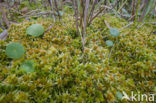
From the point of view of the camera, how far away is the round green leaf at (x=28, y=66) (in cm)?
98

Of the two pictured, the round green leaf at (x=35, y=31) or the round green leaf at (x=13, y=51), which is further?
the round green leaf at (x=35, y=31)

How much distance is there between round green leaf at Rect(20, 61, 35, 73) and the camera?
978 millimetres

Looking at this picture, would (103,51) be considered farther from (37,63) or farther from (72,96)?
(37,63)

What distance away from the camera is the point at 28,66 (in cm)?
102

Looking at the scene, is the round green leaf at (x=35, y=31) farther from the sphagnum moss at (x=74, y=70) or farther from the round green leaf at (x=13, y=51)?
the round green leaf at (x=13, y=51)

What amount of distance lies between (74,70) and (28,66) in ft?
1.60

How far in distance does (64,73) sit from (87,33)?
0.86m

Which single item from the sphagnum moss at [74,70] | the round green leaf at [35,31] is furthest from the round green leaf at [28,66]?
the round green leaf at [35,31]

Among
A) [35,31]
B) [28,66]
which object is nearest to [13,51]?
[28,66]

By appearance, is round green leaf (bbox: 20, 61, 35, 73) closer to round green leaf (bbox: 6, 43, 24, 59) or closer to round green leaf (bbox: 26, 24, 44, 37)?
round green leaf (bbox: 6, 43, 24, 59)

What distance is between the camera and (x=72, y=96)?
89 centimetres

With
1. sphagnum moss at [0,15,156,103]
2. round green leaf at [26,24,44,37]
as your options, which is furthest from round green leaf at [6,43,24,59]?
round green leaf at [26,24,44,37]

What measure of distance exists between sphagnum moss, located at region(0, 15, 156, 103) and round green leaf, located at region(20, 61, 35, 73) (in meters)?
0.04

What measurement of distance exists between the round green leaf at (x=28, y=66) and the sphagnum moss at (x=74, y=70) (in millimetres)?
42
